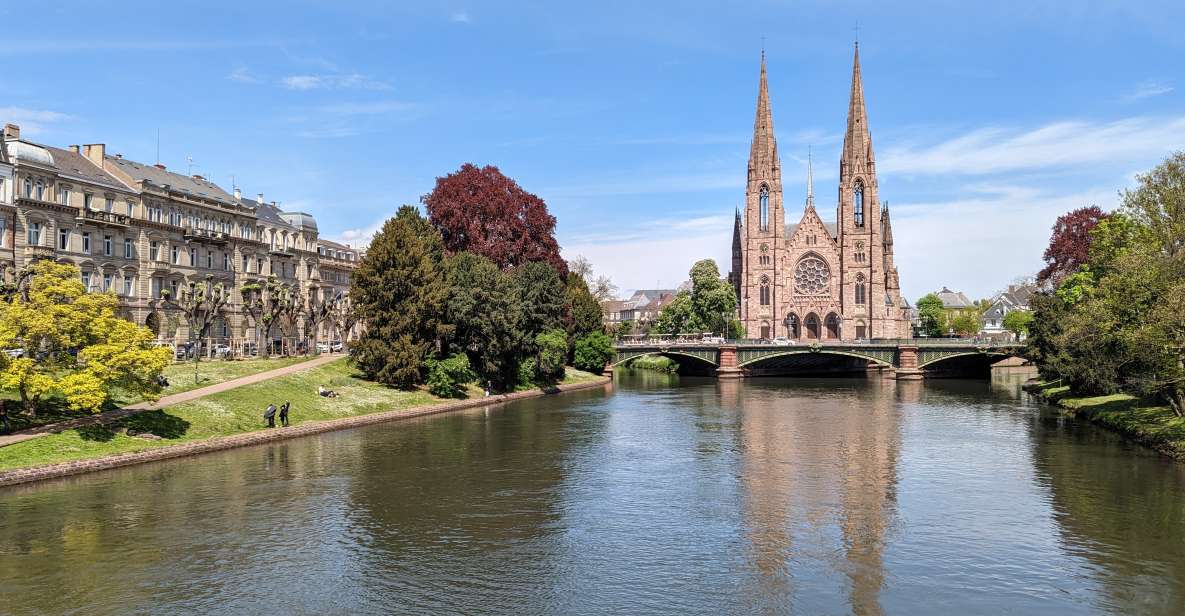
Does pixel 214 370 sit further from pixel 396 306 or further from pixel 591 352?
pixel 591 352

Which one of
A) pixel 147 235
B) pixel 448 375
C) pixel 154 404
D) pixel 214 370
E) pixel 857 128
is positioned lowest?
pixel 154 404

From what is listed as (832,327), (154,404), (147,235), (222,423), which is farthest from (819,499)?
(832,327)

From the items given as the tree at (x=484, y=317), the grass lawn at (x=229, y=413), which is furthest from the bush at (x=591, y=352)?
the grass lawn at (x=229, y=413)

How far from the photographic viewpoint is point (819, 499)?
3509cm

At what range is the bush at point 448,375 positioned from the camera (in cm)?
7075

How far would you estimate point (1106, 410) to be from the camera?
5881 cm

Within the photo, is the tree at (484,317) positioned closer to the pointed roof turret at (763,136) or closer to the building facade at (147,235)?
the building facade at (147,235)

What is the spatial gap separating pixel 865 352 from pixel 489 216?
56.6 meters

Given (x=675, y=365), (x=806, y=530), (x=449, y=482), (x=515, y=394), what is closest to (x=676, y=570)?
(x=806, y=530)

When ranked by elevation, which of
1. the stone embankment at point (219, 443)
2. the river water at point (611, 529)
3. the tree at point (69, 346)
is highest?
the tree at point (69, 346)

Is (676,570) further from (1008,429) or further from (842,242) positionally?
(842,242)

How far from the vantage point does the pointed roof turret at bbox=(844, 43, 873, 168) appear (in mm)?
151750

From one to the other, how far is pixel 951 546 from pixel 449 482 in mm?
21364

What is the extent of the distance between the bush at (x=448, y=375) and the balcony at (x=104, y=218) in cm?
3043
